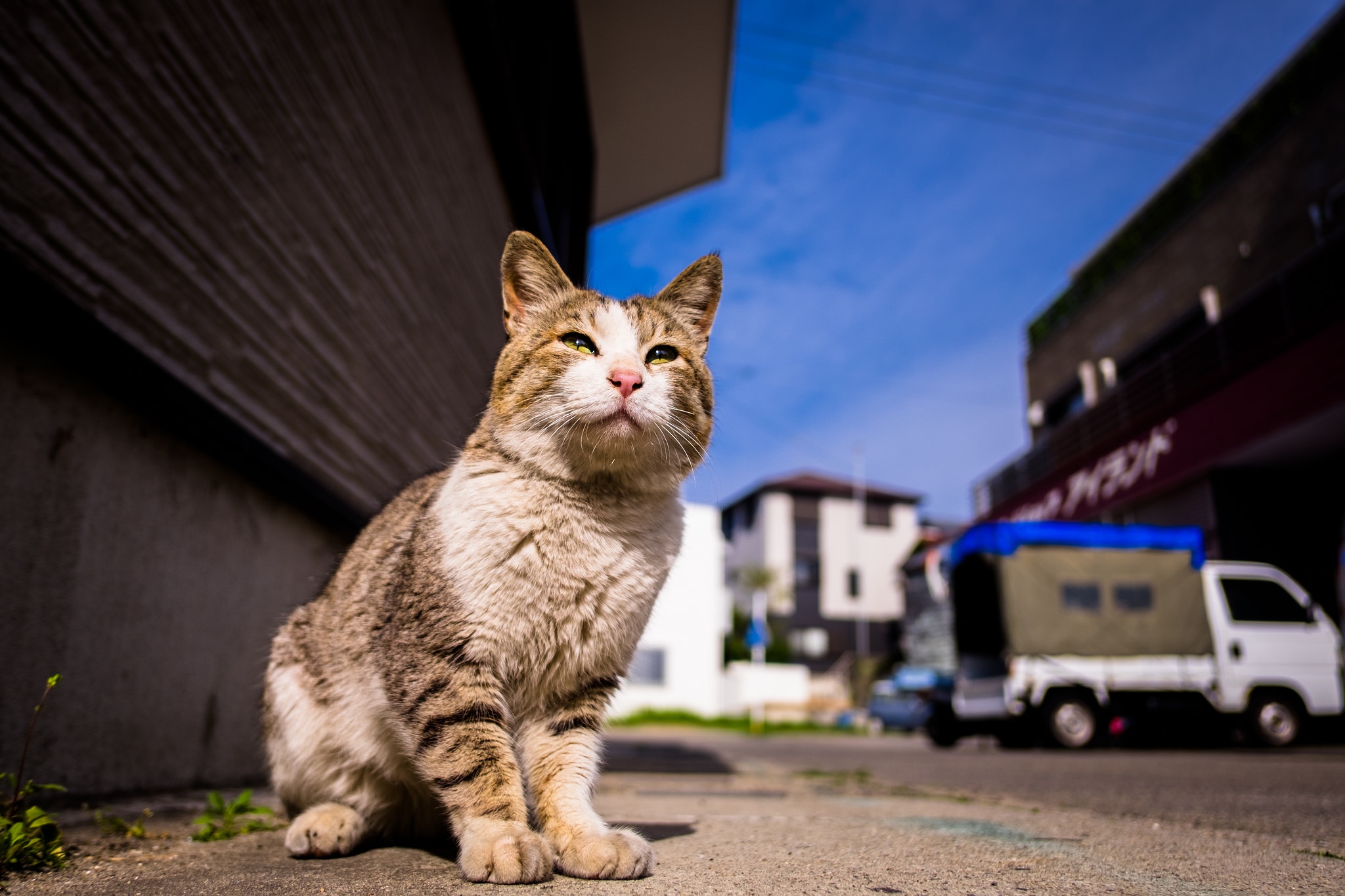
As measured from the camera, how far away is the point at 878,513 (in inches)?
1718

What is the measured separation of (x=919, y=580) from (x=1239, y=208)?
18234 millimetres

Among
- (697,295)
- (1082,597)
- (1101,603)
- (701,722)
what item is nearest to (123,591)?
(697,295)

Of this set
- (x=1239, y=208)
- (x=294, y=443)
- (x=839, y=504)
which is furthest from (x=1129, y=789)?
(x=839, y=504)

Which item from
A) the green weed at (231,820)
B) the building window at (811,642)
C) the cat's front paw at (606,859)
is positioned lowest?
the green weed at (231,820)

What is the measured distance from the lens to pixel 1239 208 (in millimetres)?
14195

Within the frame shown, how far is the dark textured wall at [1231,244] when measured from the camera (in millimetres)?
12297

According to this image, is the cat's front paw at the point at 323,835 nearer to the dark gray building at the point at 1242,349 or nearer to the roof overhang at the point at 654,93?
the roof overhang at the point at 654,93

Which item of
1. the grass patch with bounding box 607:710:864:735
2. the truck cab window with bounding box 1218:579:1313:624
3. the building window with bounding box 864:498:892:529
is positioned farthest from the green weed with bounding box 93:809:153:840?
the building window with bounding box 864:498:892:529

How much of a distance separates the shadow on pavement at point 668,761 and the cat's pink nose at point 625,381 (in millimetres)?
2776

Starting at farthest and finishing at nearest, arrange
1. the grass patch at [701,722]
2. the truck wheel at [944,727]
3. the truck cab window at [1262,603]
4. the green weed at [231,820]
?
the grass patch at [701,722], the truck wheel at [944,727], the truck cab window at [1262,603], the green weed at [231,820]

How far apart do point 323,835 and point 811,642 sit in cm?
3954

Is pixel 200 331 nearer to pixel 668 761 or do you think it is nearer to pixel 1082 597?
pixel 668 761

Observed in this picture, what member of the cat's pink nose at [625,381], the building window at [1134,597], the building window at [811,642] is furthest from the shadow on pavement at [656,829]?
the building window at [811,642]

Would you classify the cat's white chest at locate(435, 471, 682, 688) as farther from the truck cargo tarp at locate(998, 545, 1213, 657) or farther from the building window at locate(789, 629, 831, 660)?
the building window at locate(789, 629, 831, 660)
